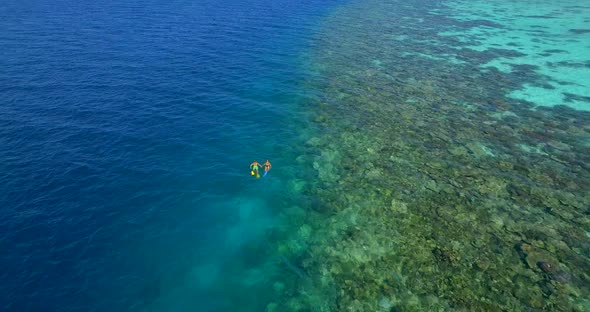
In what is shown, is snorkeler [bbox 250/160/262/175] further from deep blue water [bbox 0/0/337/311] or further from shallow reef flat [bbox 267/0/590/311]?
shallow reef flat [bbox 267/0/590/311]

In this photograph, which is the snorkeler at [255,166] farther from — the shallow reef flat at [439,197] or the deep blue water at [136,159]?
the shallow reef flat at [439,197]

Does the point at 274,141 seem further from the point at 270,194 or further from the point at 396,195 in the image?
the point at 396,195

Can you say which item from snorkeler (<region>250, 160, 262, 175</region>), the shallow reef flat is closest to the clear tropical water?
the shallow reef flat

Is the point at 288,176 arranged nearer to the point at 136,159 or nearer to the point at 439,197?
the point at 439,197

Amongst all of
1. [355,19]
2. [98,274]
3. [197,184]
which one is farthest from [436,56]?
[98,274]

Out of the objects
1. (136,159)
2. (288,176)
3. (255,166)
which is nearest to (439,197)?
(288,176)
